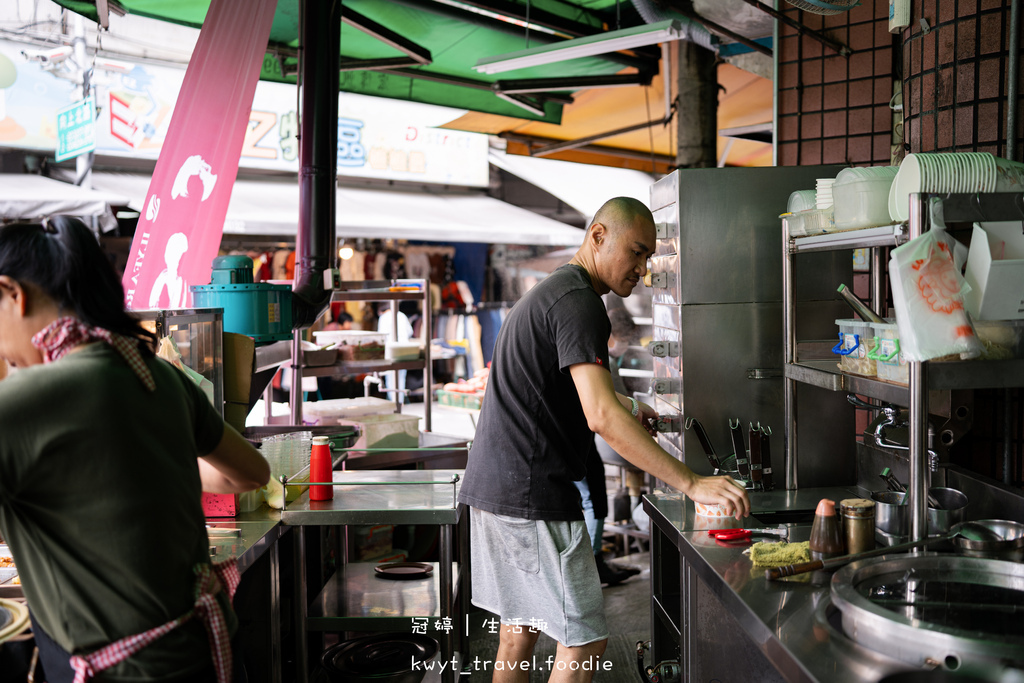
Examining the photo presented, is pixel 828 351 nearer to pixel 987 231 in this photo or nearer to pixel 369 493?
pixel 987 231

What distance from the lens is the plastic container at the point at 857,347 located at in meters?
2.26

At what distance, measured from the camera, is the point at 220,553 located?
2.32 metres

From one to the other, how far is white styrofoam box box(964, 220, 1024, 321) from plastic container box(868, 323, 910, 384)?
224 millimetres

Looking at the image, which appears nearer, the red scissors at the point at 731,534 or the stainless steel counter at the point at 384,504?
the red scissors at the point at 731,534

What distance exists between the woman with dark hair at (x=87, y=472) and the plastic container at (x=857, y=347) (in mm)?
1847

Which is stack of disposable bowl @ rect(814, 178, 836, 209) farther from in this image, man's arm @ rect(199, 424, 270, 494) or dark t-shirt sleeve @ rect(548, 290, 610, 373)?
man's arm @ rect(199, 424, 270, 494)

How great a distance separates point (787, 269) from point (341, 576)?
2.19m

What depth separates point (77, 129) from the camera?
17.2ft

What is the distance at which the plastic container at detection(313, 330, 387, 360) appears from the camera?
17.1 ft

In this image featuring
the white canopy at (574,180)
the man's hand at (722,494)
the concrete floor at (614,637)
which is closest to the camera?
the man's hand at (722,494)

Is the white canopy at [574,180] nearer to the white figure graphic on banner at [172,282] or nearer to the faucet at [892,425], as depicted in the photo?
the white figure graphic on banner at [172,282]

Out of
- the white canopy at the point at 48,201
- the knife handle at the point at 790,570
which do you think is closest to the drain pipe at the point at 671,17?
the knife handle at the point at 790,570

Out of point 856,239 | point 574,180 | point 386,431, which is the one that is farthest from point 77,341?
point 574,180

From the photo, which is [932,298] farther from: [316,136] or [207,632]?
[316,136]
